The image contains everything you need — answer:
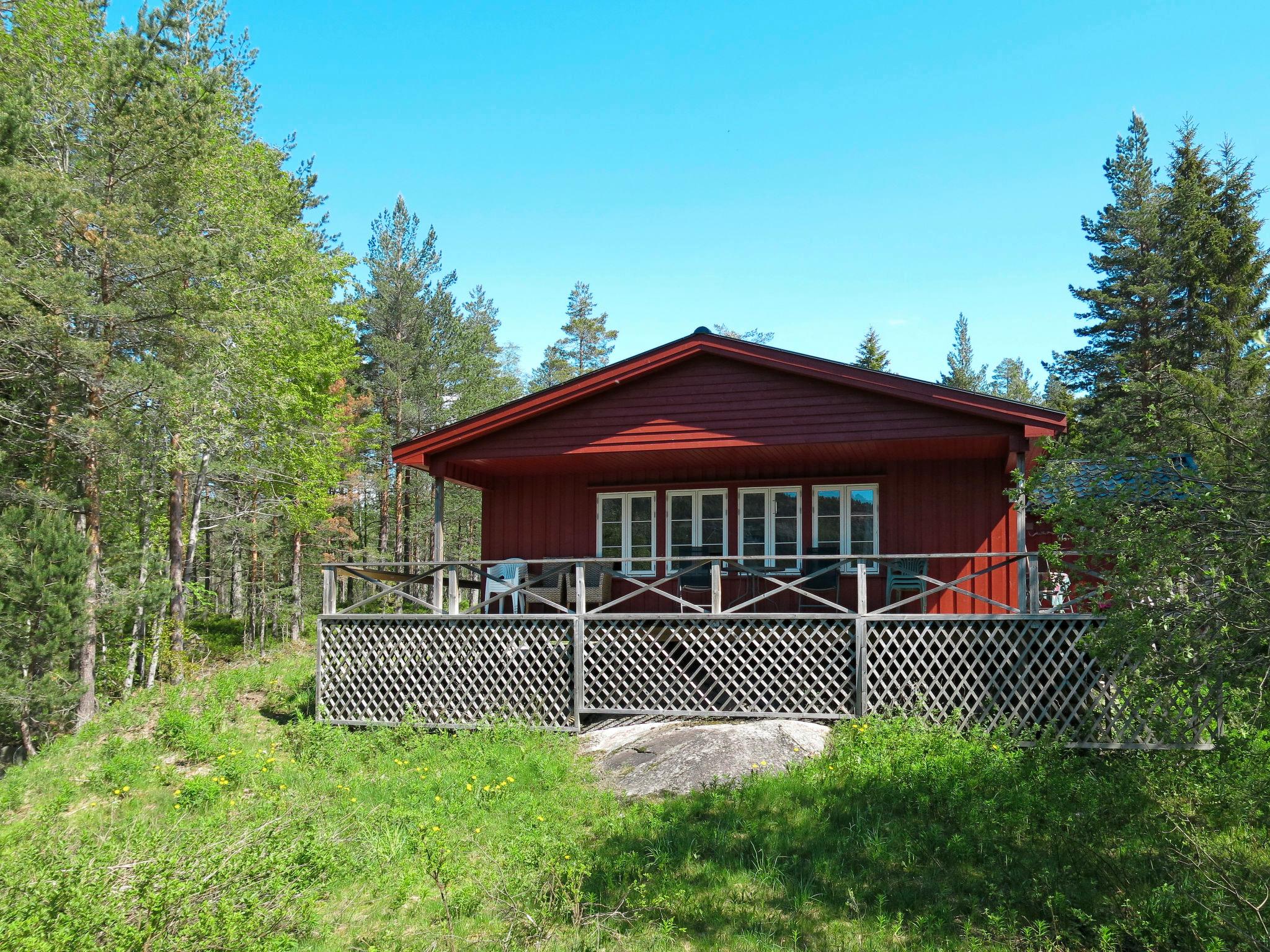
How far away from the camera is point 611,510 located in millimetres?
13367

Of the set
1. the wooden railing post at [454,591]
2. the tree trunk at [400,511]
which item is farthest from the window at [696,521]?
the tree trunk at [400,511]

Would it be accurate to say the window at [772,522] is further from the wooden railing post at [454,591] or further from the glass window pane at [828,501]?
the wooden railing post at [454,591]

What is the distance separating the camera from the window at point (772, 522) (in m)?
12.4

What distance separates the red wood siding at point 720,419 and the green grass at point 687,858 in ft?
12.1

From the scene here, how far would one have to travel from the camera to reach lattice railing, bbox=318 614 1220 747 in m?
8.60

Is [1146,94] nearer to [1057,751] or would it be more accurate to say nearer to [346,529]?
[1057,751]

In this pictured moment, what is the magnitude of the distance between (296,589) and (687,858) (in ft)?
83.3

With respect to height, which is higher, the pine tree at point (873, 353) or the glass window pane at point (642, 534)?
the pine tree at point (873, 353)

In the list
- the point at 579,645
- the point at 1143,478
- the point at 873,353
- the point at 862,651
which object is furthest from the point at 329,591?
the point at 873,353

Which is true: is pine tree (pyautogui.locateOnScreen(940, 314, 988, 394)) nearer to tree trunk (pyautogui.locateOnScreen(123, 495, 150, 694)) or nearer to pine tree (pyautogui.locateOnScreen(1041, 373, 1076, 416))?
pine tree (pyautogui.locateOnScreen(1041, 373, 1076, 416))

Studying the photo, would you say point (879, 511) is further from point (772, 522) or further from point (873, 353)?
point (873, 353)

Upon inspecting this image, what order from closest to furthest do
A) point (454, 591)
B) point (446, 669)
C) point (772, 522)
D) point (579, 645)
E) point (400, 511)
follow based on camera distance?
point (579, 645)
point (446, 669)
point (454, 591)
point (772, 522)
point (400, 511)

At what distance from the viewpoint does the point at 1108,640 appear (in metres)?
4.36

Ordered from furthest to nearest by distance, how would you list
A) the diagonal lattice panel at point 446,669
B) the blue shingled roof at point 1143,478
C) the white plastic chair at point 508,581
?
the white plastic chair at point 508,581 → the diagonal lattice panel at point 446,669 → the blue shingled roof at point 1143,478
